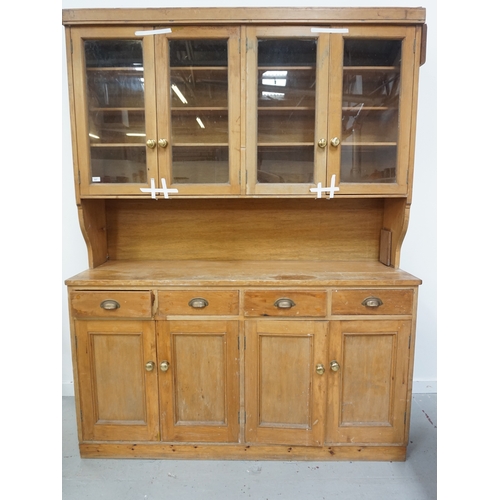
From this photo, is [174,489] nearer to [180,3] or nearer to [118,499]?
[118,499]

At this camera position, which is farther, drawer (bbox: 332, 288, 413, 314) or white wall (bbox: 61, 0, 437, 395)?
white wall (bbox: 61, 0, 437, 395)

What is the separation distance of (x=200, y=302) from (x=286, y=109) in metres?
1.03

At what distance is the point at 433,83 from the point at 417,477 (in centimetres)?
213

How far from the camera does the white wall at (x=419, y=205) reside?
1.88 m

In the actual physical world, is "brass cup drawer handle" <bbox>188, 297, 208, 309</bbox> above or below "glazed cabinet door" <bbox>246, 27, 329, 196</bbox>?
below

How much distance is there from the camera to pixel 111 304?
1.54 metres

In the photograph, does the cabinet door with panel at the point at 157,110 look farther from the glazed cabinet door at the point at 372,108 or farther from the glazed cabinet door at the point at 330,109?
the glazed cabinet door at the point at 372,108

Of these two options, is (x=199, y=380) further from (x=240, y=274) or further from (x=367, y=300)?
(x=367, y=300)

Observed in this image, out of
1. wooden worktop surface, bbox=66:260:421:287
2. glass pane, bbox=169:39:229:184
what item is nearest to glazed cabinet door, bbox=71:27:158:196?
glass pane, bbox=169:39:229:184

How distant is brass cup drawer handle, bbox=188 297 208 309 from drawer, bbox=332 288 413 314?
612 millimetres

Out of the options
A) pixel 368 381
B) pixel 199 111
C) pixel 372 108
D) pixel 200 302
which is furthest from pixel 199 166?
pixel 368 381

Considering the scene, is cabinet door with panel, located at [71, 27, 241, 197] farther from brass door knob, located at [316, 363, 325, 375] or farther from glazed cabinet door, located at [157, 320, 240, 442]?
brass door knob, located at [316, 363, 325, 375]

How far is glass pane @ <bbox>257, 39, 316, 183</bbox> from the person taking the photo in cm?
155

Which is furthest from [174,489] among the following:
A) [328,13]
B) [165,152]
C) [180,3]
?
[180,3]
